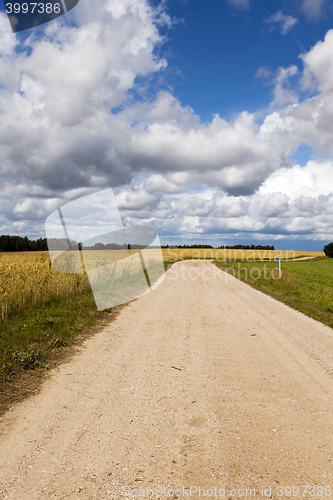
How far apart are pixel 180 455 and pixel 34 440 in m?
1.63

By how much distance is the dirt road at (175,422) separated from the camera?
2.57 metres

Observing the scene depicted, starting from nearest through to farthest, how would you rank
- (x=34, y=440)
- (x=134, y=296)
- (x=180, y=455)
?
(x=180, y=455), (x=34, y=440), (x=134, y=296)

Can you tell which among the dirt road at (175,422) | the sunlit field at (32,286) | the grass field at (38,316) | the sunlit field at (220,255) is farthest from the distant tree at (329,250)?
the dirt road at (175,422)

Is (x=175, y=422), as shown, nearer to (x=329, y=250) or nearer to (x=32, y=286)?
(x=32, y=286)

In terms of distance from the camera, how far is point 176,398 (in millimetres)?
3965

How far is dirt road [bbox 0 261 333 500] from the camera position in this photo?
8.43 ft

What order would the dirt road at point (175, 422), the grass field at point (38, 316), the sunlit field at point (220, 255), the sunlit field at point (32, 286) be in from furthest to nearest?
the sunlit field at point (220, 255)
the sunlit field at point (32, 286)
the grass field at point (38, 316)
the dirt road at point (175, 422)

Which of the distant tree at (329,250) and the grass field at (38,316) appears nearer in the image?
the grass field at (38,316)

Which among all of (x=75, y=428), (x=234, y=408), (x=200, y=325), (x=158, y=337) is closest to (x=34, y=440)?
(x=75, y=428)

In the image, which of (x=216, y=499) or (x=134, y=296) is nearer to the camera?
(x=216, y=499)

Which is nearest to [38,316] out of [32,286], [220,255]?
[32,286]

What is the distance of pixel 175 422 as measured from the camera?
134 inches

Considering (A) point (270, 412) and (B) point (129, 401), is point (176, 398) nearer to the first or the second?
(B) point (129, 401)

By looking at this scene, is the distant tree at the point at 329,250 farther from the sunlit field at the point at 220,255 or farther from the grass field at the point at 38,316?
the grass field at the point at 38,316
